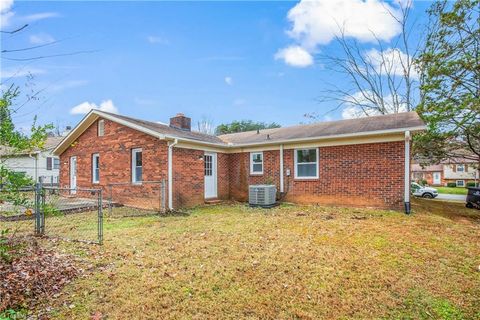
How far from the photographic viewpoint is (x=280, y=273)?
4.29m

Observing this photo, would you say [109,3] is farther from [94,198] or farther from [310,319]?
[94,198]

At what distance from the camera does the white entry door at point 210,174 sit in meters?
13.0

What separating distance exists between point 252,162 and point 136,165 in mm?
5350

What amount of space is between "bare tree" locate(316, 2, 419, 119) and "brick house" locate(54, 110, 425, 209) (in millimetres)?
9772

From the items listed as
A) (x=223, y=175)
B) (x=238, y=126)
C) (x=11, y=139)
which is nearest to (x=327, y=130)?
(x=223, y=175)

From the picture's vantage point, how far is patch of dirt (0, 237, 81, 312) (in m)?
3.41

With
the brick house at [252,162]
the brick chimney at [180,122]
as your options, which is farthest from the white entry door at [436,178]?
the brick chimney at [180,122]

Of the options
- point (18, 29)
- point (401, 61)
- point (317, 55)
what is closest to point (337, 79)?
point (317, 55)

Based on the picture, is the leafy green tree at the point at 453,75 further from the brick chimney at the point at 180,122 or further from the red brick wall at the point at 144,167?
the brick chimney at the point at 180,122

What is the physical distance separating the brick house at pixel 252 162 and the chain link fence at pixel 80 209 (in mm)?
319

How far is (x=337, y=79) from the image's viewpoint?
21656 millimetres

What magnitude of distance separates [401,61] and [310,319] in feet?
76.4

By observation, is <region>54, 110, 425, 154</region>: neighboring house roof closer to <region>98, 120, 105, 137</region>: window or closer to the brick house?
the brick house

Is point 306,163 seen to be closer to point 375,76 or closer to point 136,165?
point 136,165
